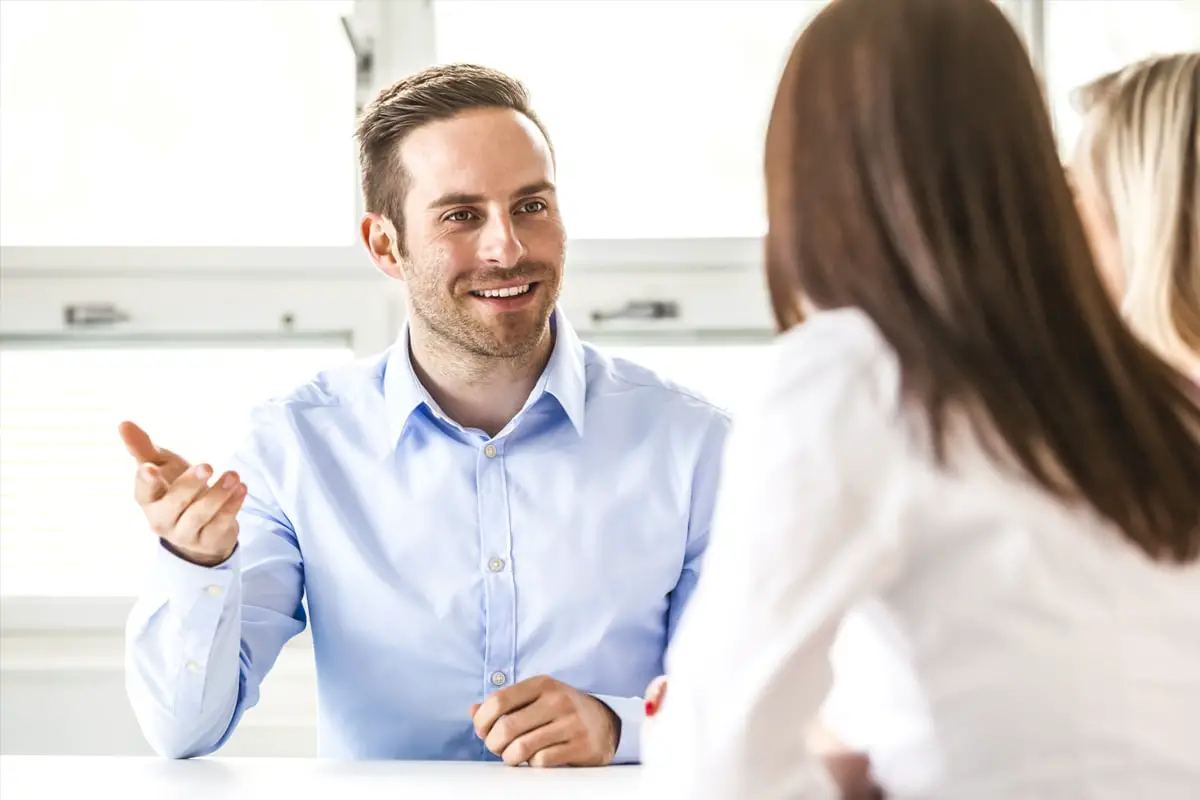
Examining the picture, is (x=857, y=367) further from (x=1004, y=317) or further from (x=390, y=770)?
(x=390, y=770)

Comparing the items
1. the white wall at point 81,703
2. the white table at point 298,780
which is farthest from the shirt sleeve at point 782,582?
the white wall at point 81,703

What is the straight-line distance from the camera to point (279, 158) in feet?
7.93

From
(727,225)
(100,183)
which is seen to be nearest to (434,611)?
(727,225)

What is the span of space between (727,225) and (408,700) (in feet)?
4.14

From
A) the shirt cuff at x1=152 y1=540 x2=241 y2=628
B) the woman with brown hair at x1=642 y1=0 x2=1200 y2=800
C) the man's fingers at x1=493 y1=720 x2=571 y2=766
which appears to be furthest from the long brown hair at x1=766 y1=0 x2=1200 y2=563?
the shirt cuff at x1=152 y1=540 x2=241 y2=628

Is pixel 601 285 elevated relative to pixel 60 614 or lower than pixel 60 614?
elevated

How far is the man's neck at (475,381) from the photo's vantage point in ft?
5.66

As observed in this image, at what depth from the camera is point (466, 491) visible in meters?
1.63

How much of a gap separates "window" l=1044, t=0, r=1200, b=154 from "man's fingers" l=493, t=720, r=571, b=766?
1517 mm

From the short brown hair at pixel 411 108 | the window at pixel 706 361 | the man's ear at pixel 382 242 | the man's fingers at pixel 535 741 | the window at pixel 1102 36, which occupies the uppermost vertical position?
the window at pixel 1102 36

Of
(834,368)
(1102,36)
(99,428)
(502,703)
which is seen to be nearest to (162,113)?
(99,428)

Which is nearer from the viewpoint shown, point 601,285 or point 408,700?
point 408,700

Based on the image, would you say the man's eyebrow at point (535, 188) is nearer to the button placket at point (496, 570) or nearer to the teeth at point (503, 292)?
the teeth at point (503, 292)

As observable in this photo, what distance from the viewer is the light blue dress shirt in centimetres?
157
